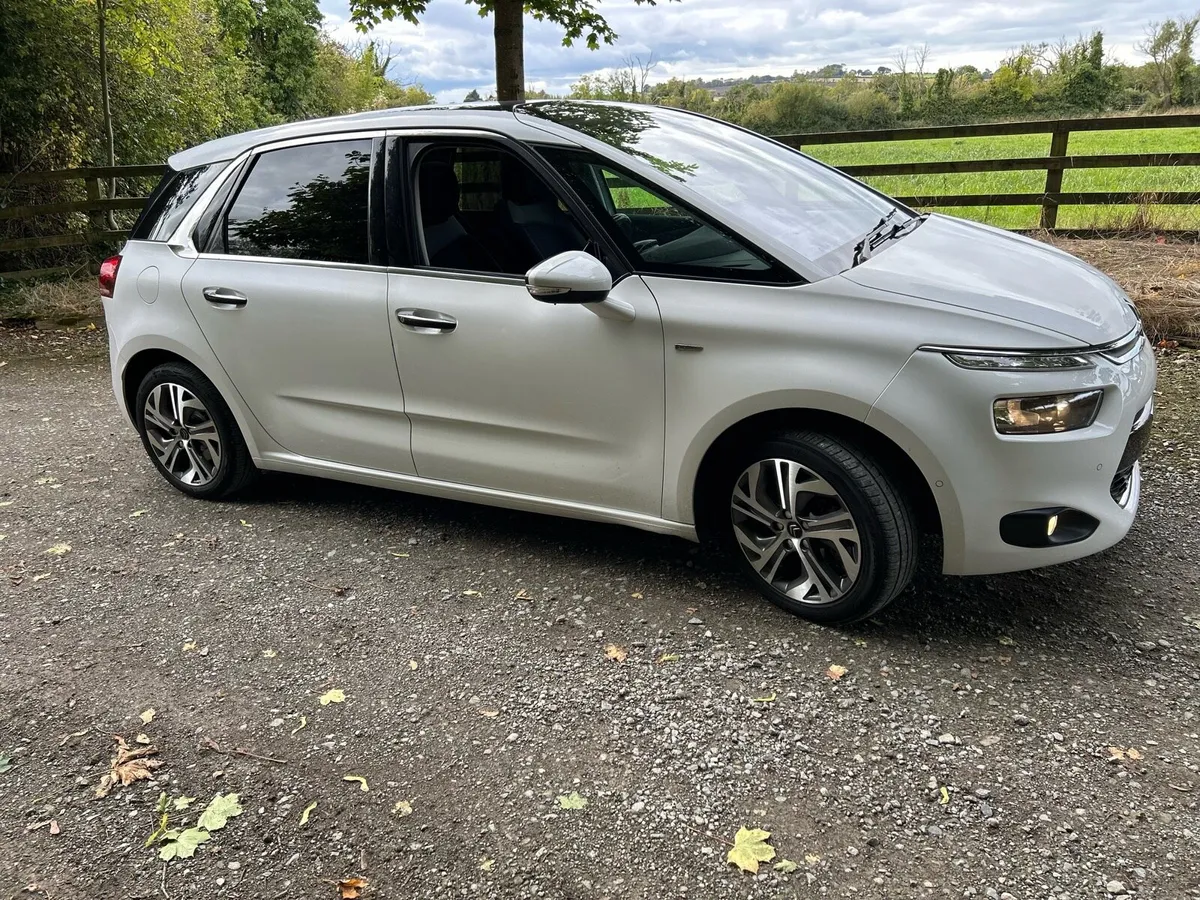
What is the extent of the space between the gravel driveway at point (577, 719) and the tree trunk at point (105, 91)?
882cm

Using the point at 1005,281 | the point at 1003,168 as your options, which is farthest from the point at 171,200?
the point at 1003,168

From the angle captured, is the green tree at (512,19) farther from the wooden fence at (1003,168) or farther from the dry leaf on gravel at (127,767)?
the dry leaf on gravel at (127,767)

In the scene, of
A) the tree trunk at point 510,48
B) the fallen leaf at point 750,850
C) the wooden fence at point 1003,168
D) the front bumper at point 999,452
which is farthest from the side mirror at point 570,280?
the wooden fence at point 1003,168

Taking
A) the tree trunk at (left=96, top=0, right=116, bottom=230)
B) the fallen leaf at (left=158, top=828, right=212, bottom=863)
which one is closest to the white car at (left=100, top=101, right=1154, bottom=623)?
the fallen leaf at (left=158, top=828, right=212, bottom=863)

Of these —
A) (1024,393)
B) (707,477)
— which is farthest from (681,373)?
(1024,393)

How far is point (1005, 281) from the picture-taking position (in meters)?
3.08

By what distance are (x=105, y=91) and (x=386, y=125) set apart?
9.99 m

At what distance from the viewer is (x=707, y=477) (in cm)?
332

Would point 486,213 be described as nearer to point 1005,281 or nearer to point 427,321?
point 427,321

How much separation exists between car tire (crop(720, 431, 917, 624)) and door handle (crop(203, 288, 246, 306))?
7.56 feet

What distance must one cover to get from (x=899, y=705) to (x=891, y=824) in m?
0.52

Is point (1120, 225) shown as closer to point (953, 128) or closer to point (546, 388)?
point (953, 128)

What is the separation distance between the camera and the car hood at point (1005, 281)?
113 inches

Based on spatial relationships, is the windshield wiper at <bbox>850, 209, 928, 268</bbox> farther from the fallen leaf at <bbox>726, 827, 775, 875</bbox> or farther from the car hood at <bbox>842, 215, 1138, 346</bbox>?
the fallen leaf at <bbox>726, 827, 775, 875</bbox>
